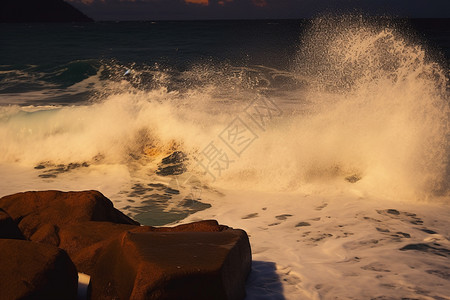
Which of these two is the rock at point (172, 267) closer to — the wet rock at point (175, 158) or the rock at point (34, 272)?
the rock at point (34, 272)

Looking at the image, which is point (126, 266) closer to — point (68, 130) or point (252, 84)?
point (68, 130)

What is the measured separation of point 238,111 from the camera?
8961mm

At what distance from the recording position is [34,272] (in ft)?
7.40

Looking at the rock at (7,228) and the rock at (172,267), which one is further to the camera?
the rock at (7,228)

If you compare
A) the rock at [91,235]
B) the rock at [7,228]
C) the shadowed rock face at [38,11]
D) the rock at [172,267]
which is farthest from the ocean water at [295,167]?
the shadowed rock face at [38,11]

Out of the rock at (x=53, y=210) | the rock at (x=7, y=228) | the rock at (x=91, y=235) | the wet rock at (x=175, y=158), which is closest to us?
the rock at (x=7, y=228)

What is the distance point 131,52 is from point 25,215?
2075cm

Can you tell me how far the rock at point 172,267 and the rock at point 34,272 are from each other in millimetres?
213

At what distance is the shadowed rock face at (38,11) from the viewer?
3551 inches

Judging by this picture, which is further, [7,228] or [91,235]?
[91,235]

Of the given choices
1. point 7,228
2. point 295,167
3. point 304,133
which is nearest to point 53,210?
point 7,228

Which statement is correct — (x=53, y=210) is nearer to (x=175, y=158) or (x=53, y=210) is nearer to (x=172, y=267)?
(x=172, y=267)

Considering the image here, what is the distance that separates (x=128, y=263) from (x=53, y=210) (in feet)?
4.41

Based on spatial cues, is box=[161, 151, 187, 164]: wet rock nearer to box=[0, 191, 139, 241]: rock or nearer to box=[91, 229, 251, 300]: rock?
box=[0, 191, 139, 241]: rock
